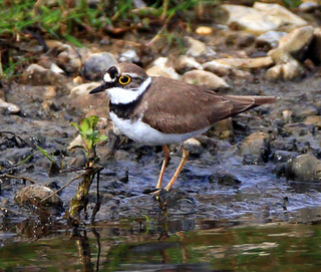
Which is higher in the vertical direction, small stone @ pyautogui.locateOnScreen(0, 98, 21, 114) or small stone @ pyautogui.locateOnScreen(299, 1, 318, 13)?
small stone @ pyautogui.locateOnScreen(299, 1, 318, 13)

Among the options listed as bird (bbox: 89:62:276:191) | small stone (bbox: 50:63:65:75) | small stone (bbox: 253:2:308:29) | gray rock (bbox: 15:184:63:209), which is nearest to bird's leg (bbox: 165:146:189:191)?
bird (bbox: 89:62:276:191)

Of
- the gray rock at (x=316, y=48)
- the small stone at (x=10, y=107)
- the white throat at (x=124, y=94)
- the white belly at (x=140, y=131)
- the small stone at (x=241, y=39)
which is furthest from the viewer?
the small stone at (x=241, y=39)

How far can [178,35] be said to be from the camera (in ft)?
30.7

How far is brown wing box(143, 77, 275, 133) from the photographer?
6.40 m

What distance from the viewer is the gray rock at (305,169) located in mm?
6719

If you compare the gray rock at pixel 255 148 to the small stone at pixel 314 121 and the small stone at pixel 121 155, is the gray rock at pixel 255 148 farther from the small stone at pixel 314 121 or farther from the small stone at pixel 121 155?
the small stone at pixel 121 155

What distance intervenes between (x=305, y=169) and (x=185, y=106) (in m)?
1.30

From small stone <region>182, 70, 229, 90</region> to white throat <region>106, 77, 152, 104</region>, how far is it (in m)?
1.98

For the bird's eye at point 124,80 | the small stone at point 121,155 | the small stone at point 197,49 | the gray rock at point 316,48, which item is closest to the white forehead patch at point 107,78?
the bird's eye at point 124,80

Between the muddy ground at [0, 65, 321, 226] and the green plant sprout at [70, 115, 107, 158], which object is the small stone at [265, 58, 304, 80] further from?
the green plant sprout at [70, 115, 107, 158]

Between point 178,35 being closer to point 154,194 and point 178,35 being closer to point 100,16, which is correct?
point 100,16

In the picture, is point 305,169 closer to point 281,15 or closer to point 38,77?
point 38,77

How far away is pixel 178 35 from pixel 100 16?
1058 millimetres

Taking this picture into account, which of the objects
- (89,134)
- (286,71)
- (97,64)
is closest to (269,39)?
(286,71)
